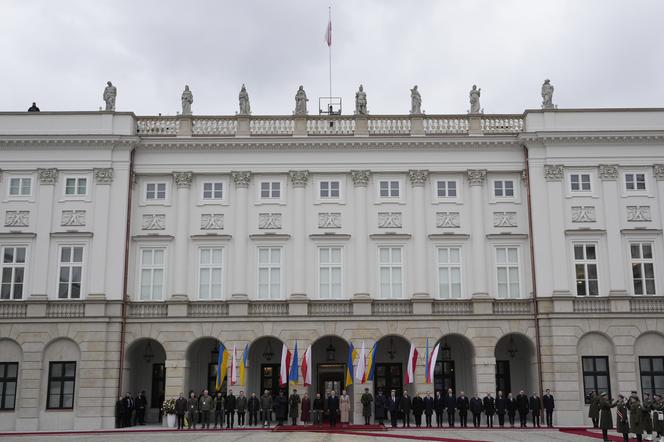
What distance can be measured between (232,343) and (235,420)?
11.4 feet

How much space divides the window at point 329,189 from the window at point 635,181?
1373cm

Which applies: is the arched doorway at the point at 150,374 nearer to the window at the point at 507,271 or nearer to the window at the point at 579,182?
the window at the point at 507,271

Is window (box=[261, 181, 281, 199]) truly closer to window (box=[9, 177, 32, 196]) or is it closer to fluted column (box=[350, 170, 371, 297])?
fluted column (box=[350, 170, 371, 297])

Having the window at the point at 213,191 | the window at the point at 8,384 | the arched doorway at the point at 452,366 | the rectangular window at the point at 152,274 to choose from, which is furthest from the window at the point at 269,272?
the window at the point at 8,384

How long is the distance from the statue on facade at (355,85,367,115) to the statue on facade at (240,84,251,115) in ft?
17.5

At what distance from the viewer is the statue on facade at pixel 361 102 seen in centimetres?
3953

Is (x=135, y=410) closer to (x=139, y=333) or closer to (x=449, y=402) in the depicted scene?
(x=139, y=333)

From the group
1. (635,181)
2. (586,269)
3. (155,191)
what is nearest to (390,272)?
(586,269)

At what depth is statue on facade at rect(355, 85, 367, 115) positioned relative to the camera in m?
39.5

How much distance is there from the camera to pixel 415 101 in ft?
129

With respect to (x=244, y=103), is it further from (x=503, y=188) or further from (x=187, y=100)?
(x=503, y=188)

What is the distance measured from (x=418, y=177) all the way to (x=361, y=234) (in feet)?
12.8

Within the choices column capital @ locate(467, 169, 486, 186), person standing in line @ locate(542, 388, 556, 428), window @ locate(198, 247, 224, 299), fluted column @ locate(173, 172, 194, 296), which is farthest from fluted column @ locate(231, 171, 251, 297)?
person standing in line @ locate(542, 388, 556, 428)

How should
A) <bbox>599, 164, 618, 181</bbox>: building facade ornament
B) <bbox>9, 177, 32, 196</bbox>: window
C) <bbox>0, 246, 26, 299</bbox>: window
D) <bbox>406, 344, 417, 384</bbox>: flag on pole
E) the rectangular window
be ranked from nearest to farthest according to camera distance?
<bbox>406, 344, 417, 384</bbox>: flag on pole → <bbox>0, 246, 26, 299</bbox>: window → the rectangular window → <bbox>599, 164, 618, 181</bbox>: building facade ornament → <bbox>9, 177, 32, 196</bbox>: window
